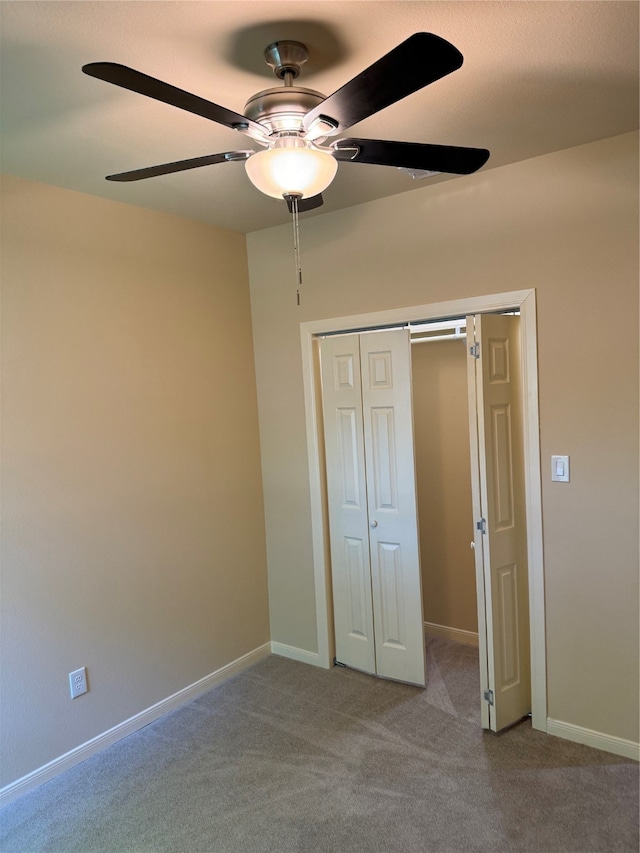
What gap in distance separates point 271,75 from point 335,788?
2645 millimetres

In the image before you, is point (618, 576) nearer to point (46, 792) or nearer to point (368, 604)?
point (368, 604)

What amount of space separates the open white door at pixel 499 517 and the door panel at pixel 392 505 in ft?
1.50

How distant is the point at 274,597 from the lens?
365cm

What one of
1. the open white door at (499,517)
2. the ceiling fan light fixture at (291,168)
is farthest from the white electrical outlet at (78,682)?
the ceiling fan light fixture at (291,168)

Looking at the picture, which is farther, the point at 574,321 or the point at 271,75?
the point at 574,321

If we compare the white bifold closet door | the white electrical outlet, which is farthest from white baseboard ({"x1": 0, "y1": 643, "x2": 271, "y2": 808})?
the white bifold closet door

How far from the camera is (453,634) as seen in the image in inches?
146

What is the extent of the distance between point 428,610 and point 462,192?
8.49ft

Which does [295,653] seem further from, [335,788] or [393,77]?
[393,77]

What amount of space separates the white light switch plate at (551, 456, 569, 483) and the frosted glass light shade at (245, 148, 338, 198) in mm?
1662

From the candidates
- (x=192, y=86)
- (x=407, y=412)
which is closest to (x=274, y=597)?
(x=407, y=412)

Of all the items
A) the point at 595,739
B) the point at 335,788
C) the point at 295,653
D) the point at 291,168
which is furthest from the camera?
the point at 295,653

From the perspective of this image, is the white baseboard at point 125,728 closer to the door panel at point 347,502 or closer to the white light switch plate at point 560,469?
the door panel at point 347,502

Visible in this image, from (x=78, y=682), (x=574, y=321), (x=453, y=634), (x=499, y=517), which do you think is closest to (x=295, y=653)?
(x=453, y=634)
